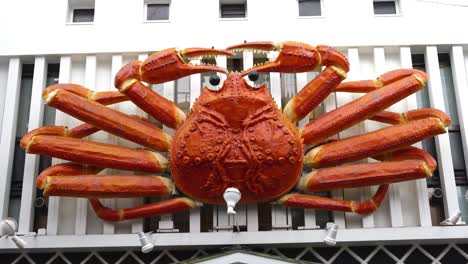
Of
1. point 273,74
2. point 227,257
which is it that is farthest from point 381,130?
point 227,257

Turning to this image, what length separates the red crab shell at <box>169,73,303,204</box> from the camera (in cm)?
924

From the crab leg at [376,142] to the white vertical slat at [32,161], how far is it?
14.4ft

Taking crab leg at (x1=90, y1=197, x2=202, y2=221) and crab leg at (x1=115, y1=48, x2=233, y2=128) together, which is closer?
crab leg at (x1=115, y1=48, x2=233, y2=128)

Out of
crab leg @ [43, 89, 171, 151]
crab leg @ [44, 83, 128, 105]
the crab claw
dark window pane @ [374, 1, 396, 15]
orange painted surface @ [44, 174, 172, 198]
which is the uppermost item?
dark window pane @ [374, 1, 396, 15]

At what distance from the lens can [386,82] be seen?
10.1 meters

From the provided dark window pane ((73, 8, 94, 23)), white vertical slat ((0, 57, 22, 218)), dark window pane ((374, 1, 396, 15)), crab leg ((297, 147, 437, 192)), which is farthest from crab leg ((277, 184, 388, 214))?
dark window pane ((73, 8, 94, 23))

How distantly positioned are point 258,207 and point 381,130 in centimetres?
225

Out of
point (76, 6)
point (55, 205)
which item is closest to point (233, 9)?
point (76, 6)

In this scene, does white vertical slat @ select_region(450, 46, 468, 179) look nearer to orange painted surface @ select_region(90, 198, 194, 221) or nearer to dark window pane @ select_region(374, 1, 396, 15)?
dark window pane @ select_region(374, 1, 396, 15)

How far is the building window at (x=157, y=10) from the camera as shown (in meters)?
11.5

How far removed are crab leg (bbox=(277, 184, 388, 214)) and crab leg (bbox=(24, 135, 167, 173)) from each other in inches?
80.5

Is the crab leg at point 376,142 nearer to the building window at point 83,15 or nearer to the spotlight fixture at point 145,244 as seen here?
the spotlight fixture at point 145,244

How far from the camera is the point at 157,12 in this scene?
1155 cm

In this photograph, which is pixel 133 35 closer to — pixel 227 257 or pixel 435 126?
pixel 227 257
